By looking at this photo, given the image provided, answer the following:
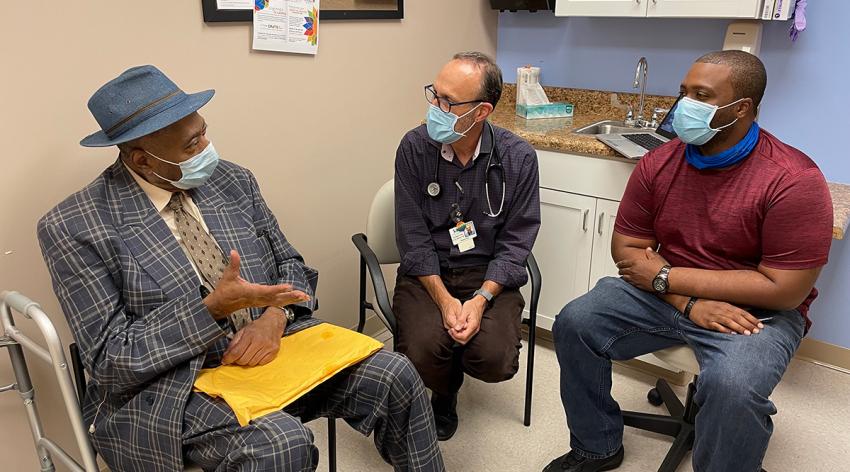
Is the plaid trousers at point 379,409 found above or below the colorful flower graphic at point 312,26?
below

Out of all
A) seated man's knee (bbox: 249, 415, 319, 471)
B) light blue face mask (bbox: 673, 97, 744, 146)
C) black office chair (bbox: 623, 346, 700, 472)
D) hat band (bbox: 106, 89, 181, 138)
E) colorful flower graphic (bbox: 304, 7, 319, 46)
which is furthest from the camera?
colorful flower graphic (bbox: 304, 7, 319, 46)

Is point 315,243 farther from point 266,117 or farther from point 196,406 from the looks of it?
point 196,406

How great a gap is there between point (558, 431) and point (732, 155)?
43.9 inches

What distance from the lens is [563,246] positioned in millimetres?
2523

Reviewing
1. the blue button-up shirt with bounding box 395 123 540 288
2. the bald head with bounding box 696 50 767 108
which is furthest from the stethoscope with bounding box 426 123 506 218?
the bald head with bounding box 696 50 767 108

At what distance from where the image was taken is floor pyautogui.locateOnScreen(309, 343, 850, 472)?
6.66ft

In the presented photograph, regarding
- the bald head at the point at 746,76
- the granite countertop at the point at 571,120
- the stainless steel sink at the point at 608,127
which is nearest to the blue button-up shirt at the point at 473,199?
the granite countertop at the point at 571,120

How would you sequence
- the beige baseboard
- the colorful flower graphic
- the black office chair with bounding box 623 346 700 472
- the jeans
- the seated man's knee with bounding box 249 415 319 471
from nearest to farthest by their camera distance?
the seated man's knee with bounding box 249 415 319 471 < the jeans < the black office chair with bounding box 623 346 700 472 < the colorful flower graphic < the beige baseboard

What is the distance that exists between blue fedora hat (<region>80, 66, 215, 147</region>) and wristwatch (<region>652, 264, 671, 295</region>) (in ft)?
4.42

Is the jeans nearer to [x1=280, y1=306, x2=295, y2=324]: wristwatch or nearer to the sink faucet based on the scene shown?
[x1=280, y1=306, x2=295, y2=324]: wristwatch

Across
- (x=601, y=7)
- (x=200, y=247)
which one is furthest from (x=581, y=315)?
(x=601, y=7)

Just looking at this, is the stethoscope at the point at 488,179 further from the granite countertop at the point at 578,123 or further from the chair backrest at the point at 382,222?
the granite countertop at the point at 578,123

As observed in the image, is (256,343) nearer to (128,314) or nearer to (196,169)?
(128,314)

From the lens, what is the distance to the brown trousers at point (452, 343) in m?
1.88
